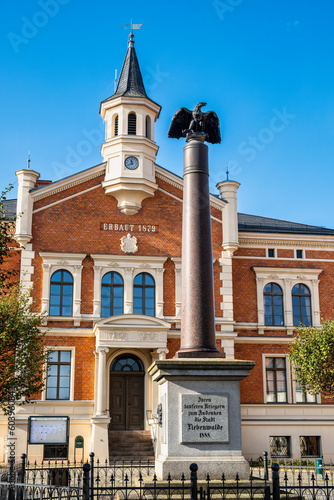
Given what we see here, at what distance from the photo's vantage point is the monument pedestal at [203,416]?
9844 mm

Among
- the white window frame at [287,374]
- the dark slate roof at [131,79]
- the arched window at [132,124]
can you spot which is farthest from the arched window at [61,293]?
the white window frame at [287,374]

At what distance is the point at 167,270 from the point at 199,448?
1507 cm

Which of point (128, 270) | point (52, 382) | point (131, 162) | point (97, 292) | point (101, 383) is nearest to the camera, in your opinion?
point (101, 383)

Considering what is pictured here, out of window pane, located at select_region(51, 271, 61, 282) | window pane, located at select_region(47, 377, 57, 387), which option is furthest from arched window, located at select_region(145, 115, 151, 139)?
window pane, located at select_region(47, 377, 57, 387)

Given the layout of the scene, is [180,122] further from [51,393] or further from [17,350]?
[51,393]

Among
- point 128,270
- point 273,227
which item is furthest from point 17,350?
point 273,227

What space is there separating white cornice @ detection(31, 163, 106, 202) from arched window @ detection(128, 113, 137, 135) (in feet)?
5.78

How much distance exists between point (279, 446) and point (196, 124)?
16.0 metres

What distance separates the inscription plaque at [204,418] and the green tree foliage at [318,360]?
1222cm

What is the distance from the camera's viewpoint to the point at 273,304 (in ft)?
84.9

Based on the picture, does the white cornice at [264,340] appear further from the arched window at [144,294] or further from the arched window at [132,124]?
the arched window at [132,124]

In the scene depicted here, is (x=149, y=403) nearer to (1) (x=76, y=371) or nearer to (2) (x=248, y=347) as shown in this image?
(1) (x=76, y=371)

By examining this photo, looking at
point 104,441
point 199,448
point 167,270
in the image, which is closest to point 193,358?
point 199,448

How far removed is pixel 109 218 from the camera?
24766 millimetres
